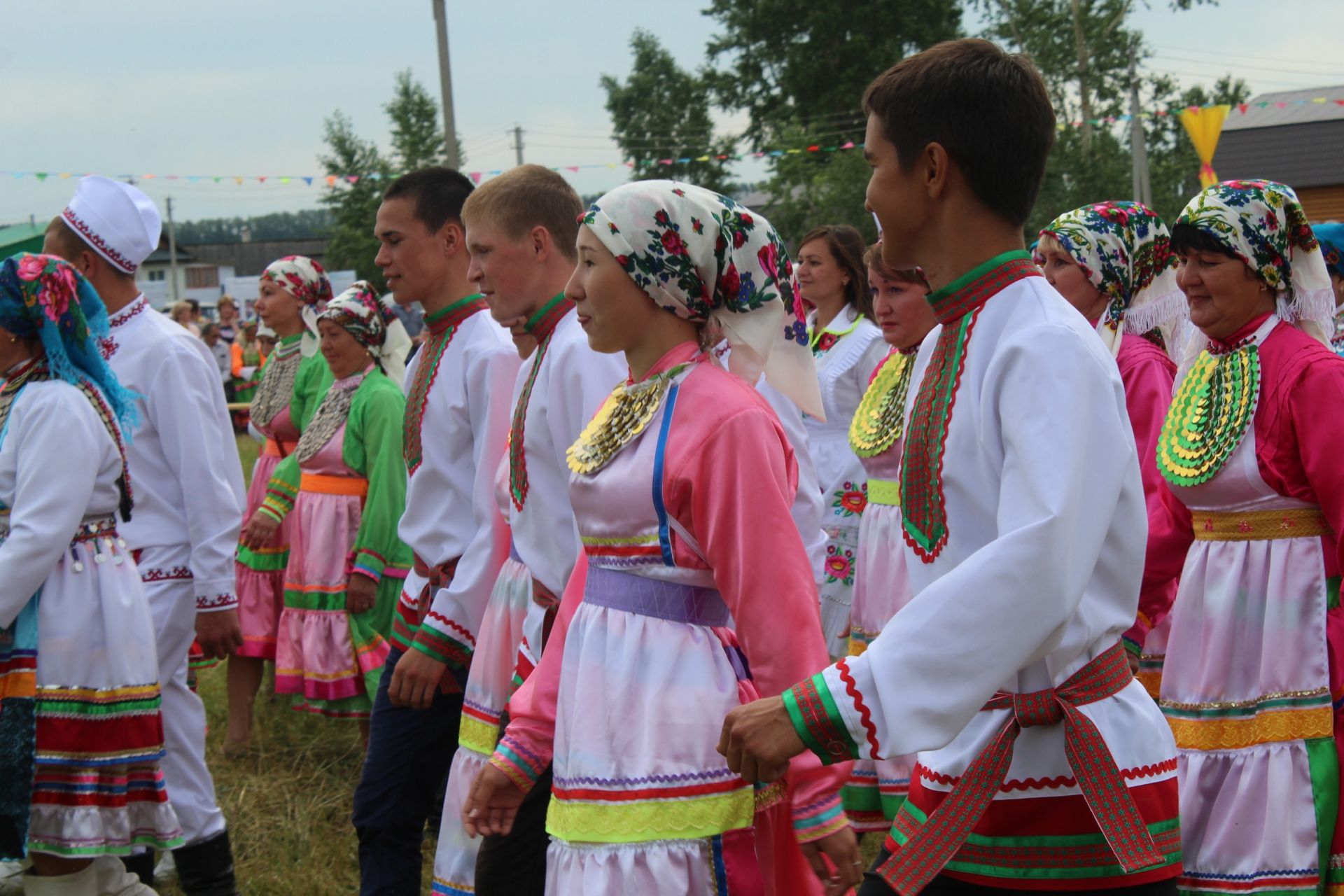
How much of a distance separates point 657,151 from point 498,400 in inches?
1833

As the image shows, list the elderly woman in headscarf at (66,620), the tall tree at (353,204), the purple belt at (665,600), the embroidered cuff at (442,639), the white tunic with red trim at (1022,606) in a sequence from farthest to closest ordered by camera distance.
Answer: the tall tree at (353,204), the elderly woman in headscarf at (66,620), the embroidered cuff at (442,639), the purple belt at (665,600), the white tunic with red trim at (1022,606)

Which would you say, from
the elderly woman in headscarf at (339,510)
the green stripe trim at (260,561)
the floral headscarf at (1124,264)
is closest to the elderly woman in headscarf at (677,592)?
the floral headscarf at (1124,264)

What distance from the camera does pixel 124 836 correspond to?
165 inches

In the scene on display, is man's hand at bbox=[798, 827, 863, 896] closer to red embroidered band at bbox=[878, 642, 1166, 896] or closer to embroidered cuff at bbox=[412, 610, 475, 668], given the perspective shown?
red embroidered band at bbox=[878, 642, 1166, 896]

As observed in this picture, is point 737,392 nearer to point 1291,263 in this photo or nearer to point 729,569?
point 729,569

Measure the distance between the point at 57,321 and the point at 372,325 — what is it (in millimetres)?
2668

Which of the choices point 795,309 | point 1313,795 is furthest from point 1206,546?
point 795,309

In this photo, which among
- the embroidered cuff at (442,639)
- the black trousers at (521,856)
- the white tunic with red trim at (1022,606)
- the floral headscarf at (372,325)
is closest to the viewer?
the white tunic with red trim at (1022,606)

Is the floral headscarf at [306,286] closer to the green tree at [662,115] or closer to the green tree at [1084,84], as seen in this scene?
the green tree at [1084,84]

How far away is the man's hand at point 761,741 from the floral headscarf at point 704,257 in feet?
3.26

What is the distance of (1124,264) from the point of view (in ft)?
15.3

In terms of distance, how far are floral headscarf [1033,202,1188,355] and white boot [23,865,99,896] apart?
364 cm

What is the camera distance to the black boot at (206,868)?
15.4 feet

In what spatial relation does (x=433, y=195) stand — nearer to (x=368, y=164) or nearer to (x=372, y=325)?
(x=372, y=325)
